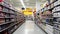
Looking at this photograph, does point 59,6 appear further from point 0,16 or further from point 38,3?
point 38,3

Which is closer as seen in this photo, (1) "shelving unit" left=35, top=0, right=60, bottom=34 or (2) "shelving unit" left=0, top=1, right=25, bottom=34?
(1) "shelving unit" left=35, top=0, right=60, bottom=34

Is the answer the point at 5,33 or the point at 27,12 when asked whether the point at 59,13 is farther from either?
the point at 27,12

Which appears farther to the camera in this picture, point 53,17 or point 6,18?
point 6,18

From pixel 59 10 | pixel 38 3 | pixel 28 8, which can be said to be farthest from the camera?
pixel 28 8

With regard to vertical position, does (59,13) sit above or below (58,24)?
above

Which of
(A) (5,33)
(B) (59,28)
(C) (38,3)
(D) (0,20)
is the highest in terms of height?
(C) (38,3)

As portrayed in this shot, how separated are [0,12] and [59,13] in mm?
2487

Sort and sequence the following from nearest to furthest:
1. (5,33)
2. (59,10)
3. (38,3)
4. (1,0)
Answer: (59,10), (1,0), (5,33), (38,3)

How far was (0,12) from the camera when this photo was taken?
16.1 ft

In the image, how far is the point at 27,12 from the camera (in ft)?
111

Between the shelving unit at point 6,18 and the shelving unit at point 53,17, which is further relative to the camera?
the shelving unit at point 6,18

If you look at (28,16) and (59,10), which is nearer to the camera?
(59,10)

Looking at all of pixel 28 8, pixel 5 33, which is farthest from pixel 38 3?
pixel 28 8

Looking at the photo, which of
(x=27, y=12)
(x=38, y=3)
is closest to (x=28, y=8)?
(x=27, y=12)
